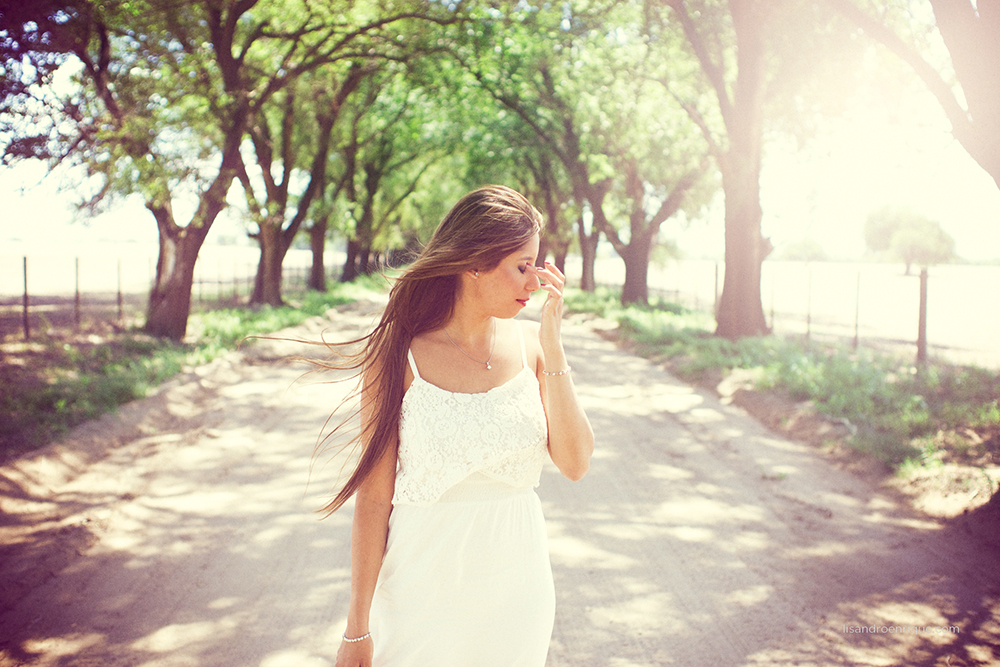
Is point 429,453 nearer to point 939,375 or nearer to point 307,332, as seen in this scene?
point 939,375

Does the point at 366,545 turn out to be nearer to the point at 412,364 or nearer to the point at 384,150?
the point at 412,364

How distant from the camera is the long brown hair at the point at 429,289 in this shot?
2096mm

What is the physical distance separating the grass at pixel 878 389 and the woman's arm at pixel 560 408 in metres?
5.33

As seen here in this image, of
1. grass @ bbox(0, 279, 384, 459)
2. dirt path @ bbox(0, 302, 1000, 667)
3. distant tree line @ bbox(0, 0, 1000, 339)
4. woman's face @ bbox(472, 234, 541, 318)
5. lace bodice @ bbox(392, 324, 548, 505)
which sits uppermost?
distant tree line @ bbox(0, 0, 1000, 339)

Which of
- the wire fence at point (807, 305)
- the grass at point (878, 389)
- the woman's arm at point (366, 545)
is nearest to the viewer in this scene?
the woman's arm at point (366, 545)

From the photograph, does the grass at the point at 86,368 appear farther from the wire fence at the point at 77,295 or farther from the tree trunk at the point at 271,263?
the tree trunk at the point at 271,263

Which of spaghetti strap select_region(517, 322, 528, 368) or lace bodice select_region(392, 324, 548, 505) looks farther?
spaghetti strap select_region(517, 322, 528, 368)

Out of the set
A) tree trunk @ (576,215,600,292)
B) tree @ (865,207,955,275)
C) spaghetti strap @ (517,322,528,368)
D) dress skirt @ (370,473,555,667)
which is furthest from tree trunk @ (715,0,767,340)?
tree @ (865,207,955,275)

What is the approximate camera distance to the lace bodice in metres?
2.04

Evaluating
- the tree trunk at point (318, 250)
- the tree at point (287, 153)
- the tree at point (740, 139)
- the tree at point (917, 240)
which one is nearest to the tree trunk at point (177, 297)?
the tree at point (287, 153)

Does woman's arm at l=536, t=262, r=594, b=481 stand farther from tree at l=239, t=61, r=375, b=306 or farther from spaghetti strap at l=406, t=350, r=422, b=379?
tree at l=239, t=61, r=375, b=306

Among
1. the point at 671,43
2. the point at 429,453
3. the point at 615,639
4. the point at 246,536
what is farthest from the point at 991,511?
the point at 671,43

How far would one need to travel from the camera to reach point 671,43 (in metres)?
16.3

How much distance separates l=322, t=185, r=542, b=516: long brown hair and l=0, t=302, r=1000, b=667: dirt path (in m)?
1.85
